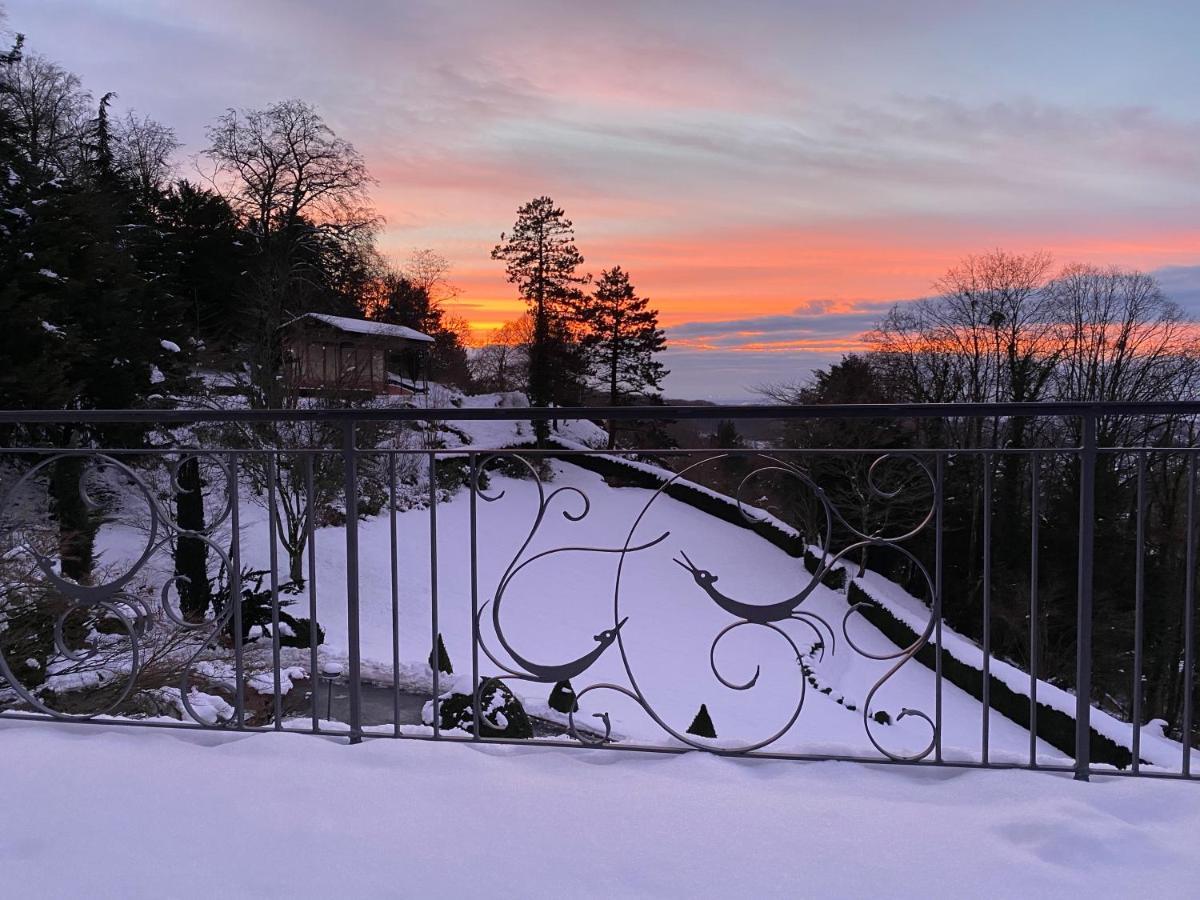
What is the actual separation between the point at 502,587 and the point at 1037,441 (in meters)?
17.8

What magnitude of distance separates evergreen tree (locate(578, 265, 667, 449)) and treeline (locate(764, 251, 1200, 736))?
29.5 feet

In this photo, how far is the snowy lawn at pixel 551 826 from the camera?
1.62m

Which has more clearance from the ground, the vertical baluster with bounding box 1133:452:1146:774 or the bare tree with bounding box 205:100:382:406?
the bare tree with bounding box 205:100:382:406

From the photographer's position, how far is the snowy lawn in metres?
1.62

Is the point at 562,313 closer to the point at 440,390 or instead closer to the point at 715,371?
the point at 440,390

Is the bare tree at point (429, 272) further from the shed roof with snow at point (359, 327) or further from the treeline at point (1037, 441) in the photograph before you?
the treeline at point (1037, 441)

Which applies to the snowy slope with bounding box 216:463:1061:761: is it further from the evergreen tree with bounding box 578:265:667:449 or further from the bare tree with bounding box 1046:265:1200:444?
the evergreen tree with bounding box 578:265:667:449

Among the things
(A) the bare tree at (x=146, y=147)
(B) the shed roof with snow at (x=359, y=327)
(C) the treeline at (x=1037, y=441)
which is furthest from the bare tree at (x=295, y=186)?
(C) the treeline at (x=1037, y=441)

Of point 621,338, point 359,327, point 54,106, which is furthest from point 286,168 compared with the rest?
point 621,338

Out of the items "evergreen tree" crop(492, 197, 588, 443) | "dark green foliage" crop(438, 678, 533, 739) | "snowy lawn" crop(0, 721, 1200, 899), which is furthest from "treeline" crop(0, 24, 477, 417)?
"snowy lawn" crop(0, 721, 1200, 899)

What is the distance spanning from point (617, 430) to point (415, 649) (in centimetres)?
1581

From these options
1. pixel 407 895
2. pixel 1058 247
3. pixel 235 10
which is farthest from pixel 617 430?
pixel 407 895

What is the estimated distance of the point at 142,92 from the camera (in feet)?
80.6

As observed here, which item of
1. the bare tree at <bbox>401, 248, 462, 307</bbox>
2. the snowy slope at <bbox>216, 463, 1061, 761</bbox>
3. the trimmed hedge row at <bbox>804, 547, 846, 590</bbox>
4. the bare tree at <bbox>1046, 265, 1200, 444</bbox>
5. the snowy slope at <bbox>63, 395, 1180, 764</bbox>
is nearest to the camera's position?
the snowy slope at <bbox>63, 395, 1180, 764</bbox>
